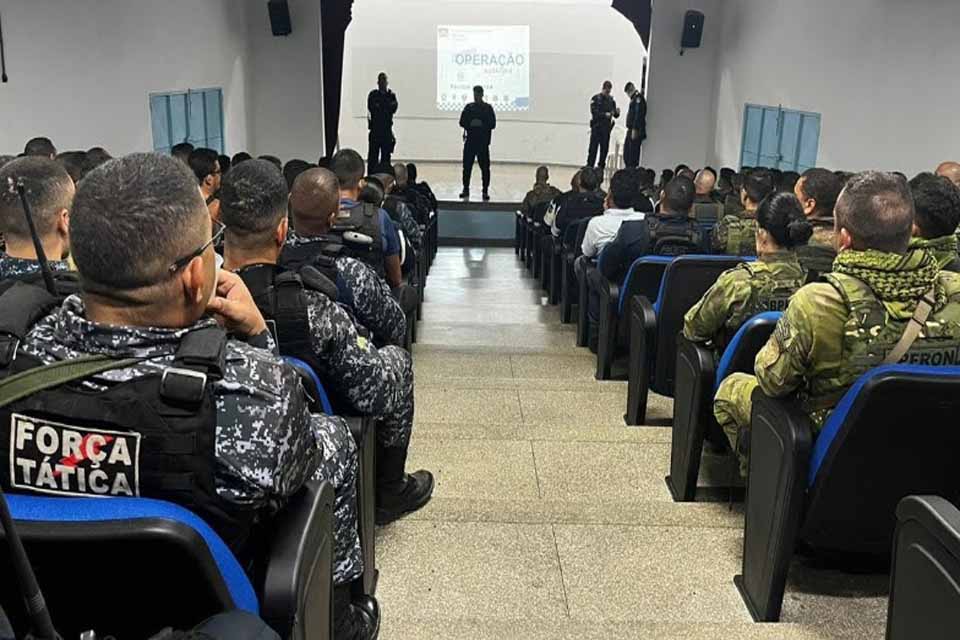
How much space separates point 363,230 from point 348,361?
1614mm

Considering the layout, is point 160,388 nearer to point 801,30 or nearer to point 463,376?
point 463,376

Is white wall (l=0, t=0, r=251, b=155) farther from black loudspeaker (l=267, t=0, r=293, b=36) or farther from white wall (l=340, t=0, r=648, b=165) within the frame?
white wall (l=340, t=0, r=648, b=165)

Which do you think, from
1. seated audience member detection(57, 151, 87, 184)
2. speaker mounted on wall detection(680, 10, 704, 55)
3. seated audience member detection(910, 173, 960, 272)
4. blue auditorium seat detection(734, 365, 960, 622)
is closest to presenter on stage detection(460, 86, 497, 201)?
speaker mounted on wall detection(680, 10, 704, 55)

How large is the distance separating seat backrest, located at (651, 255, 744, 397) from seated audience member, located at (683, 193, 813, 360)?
0.45m

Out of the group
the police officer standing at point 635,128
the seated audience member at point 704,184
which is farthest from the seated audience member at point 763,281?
the police officer standing at point 635,128

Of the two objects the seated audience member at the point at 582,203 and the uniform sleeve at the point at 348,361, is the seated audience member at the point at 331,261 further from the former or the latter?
the seated audience member at the point at 582,203

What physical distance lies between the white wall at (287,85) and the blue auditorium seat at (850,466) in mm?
10536

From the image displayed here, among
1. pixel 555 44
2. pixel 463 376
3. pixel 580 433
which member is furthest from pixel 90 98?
pixel 555 44

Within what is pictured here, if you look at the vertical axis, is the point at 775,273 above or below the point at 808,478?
above

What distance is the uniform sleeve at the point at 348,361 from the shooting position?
203 cm

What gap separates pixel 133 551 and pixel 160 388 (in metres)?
0.21

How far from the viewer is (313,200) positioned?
2.69 meters

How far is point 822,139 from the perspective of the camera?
7.95 m

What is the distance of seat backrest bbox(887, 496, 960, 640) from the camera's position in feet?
4.20
